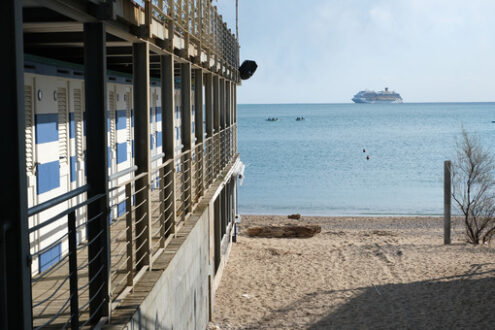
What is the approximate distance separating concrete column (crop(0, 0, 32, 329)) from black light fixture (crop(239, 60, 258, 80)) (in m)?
16.6

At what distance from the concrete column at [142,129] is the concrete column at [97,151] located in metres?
1.27

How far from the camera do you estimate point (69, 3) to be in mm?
3580

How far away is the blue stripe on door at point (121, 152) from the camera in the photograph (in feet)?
36.6

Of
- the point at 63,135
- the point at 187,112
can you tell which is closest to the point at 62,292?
the point at 63,135

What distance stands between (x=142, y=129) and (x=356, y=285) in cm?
996

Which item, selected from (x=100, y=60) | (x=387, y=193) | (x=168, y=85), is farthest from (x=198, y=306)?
(x=387, y=193)

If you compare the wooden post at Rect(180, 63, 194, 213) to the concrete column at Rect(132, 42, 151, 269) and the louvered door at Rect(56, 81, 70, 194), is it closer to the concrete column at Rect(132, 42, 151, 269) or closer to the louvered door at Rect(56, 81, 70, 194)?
the louvered door at Rect(56, 81, 70, 194)

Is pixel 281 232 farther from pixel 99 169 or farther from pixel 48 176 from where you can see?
pixel 99 169

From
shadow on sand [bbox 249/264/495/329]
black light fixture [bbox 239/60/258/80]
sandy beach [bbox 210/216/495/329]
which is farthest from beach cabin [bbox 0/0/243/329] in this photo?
black light fixture [bbox 239/60/258/80]

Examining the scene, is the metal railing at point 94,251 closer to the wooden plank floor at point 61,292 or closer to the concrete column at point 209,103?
the wooden plank floor at point 61,292

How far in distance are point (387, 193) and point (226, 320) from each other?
1433 inches

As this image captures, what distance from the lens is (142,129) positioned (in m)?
5.59

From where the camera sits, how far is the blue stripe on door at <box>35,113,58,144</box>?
725 centimetres

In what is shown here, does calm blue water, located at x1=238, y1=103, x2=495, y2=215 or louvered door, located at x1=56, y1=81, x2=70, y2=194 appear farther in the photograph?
calm blue water, located at x1=238, y1=103, x2=495, y2=215
